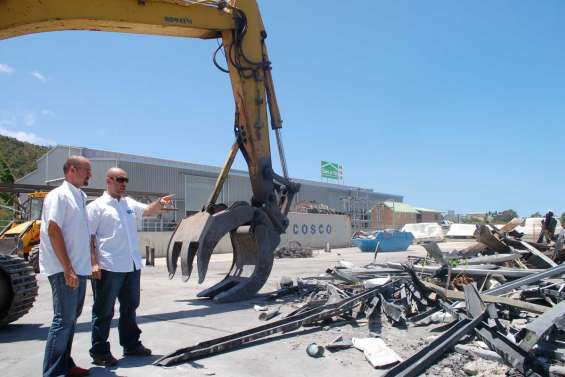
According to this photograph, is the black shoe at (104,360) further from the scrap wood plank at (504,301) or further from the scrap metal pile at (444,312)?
the scrap wood plank at (504,301)

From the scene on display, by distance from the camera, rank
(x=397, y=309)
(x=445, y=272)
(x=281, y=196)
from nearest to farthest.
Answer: (x=397, y=309)
(x=445, y=272)
(x=281, y=196)

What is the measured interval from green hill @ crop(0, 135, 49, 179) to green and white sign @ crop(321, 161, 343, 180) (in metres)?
34.7

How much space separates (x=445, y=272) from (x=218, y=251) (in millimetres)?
18088

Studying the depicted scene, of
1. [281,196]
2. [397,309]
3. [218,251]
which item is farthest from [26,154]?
[397,309]

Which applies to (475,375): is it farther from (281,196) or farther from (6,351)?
(281,196)

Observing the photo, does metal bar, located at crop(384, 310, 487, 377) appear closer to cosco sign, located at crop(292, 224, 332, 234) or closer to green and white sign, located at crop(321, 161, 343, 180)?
cosco sign, located at crop(292, 224, 332, 234)

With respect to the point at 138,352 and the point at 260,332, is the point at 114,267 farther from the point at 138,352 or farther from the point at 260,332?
the point at 260,332

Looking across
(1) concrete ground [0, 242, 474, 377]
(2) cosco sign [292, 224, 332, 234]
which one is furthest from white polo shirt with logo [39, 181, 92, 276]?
(2) cosco sign [292, 224, 332, 234]

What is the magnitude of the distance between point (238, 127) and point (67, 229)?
5.15 meters

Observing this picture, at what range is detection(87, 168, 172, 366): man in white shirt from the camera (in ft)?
13.4

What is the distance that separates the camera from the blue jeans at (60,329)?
346 centimetres

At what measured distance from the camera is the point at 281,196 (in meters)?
8.90

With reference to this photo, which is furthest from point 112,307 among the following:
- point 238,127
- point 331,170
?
point 331,170

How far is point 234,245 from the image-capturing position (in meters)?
8.52
